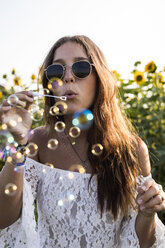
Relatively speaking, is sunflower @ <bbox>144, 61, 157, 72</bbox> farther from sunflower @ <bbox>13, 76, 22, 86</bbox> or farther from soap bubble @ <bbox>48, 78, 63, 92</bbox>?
soap bubble @ <bbox>48, 78, 63, 92</bbox>

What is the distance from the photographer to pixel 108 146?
4.83 ft

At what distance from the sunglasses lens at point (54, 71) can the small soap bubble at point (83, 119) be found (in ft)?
0.70

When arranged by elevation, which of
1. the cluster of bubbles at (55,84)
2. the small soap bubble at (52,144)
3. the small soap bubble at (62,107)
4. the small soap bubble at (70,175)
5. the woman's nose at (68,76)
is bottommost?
the small soap bubble at (70,175)

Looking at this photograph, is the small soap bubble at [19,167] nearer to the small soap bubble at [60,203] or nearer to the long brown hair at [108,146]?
the small soap bubble at [60,203]

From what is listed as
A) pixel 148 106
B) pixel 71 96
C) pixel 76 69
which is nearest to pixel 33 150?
pixel 71 96

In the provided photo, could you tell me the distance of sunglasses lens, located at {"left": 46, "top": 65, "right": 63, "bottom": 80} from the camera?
137 cm

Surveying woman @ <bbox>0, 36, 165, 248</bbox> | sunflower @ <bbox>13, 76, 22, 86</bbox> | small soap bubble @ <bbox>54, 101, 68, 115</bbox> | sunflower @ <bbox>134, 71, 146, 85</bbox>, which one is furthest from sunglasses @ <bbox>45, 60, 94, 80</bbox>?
sunflower @ <bbox>13, 76, 22, 86</bbox>

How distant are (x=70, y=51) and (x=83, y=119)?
13.9 inches

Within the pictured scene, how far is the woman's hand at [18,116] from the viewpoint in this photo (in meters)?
1.06

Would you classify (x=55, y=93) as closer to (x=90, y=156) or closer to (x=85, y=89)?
(x=85, y=89)

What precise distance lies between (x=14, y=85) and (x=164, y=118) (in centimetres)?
162

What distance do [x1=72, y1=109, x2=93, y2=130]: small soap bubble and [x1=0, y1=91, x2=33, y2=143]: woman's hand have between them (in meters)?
0.32

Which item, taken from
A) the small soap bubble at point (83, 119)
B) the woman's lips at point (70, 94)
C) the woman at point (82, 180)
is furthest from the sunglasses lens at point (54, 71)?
the small soap bubble at point (83, 119)

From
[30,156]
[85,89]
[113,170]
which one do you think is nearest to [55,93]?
[85,89]
